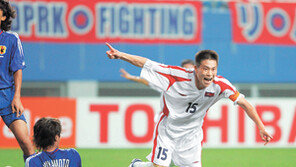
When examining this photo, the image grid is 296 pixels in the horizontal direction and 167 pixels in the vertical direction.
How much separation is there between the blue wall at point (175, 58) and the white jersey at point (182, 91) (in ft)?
38.7

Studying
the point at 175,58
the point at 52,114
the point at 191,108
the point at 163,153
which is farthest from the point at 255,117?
the point at 175,58

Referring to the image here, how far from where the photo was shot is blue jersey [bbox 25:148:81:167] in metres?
4.32

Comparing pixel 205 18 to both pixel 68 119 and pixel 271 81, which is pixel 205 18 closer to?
pixel 271 81

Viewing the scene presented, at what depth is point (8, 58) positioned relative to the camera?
4859 mm

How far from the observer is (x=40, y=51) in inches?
679

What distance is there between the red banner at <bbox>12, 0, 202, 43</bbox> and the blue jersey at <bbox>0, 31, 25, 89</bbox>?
465 inches

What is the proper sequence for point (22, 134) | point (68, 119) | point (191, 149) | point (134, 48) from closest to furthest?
point (22, 134) < point (191, 149) < point (68, 119) < point (134, 48)

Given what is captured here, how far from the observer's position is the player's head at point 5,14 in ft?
15.7

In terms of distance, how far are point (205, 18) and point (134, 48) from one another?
2708mm

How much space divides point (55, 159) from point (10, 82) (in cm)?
104

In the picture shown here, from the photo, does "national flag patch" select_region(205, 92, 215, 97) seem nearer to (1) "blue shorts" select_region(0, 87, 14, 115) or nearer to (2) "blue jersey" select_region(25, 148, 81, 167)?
(2) "blue jersey" select_region(25, 148, 81, 167)

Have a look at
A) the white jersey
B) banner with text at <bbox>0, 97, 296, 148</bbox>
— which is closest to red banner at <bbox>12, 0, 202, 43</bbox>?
banner with text at <bbox>0, 97, 296, 148</bbox>

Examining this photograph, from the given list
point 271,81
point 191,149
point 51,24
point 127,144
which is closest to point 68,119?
point 127,144

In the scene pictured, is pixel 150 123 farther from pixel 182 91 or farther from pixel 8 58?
pixel 8 58
